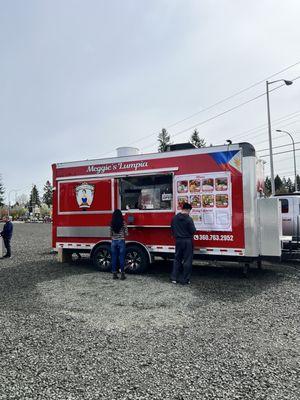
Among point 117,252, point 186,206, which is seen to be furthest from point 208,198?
point 117,252

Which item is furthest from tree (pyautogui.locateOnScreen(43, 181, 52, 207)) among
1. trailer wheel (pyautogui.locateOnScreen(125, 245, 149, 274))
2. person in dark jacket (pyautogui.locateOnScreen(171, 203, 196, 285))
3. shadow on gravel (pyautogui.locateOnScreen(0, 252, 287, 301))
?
person in dark jacket (pyautogui.locateOnScreen(171, 203, 196, 285))

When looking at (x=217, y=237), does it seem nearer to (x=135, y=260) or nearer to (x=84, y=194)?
(x=135, y=260)

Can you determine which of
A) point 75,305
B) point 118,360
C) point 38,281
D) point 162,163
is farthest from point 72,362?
point 162,163

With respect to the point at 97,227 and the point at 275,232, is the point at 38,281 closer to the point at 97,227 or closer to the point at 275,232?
the point at 97,227

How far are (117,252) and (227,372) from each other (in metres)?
5.56

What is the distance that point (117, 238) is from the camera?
29.3 ft

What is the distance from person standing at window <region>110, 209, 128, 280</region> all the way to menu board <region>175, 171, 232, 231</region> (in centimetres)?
146

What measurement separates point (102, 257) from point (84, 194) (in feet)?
6.19

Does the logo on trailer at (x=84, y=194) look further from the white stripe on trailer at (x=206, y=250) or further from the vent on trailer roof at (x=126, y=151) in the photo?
the white stripe on trailer at (x=206, y=250)

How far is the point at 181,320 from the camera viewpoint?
216 inches

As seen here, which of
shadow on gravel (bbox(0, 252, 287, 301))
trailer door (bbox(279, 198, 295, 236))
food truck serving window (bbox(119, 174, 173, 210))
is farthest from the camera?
trailer door (bbox(279, 198, 295, 236))

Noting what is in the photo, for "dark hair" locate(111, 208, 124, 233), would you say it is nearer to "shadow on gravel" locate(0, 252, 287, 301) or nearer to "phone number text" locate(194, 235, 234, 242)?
"shadow on gravel" locate(0, 252, 287, 301)

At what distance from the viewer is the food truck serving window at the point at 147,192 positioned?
9070 mm

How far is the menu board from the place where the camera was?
27.0ft
